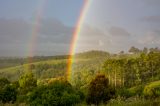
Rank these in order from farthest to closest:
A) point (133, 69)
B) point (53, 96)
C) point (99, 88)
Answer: point (133, 69) < point (99, 88) < point (53, 96)

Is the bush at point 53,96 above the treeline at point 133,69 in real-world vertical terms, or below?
above

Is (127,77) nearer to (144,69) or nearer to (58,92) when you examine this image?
(144,69)

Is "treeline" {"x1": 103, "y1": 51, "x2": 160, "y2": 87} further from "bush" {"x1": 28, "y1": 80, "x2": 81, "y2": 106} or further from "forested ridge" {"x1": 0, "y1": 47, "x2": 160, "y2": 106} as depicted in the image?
"bush" {"x1": 28, "y1": 80, "x2": 81, "y2": 106}

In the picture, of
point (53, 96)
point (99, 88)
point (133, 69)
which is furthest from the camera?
point (133, 69)

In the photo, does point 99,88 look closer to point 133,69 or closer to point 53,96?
point 53,96

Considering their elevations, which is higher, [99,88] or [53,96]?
[53,96]

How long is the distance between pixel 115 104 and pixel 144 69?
10978 cm

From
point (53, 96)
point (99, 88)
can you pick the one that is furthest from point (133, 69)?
point (53, 96)

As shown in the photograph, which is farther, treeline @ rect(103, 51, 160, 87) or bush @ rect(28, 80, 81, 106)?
treeline @ rect(103, 51, 160, 87)

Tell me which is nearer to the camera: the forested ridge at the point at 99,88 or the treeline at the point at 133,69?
the forested ridge at the point at 99,88

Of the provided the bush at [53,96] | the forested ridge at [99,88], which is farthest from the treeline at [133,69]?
the bush at [53,96]

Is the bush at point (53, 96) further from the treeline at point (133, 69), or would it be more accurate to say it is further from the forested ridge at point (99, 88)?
the treeline at point (133, 69)

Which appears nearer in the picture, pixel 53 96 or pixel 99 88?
pixel 53 96

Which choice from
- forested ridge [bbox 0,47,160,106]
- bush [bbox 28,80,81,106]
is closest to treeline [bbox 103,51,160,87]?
forested ridge [bbox 0,47,160,106]
